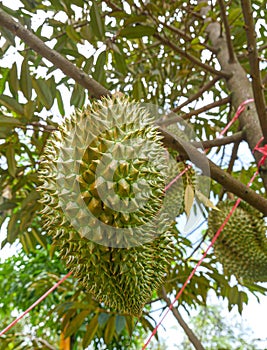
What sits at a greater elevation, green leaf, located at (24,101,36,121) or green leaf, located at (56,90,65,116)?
green leaf, located at (56,90,65,116)

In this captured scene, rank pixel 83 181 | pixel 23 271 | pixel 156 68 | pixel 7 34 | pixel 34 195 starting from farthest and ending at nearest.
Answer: pixel 23 271
pixel 156 68
pixel 34 195
pixel 7 34
pixel 83 181

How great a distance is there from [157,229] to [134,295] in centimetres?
9

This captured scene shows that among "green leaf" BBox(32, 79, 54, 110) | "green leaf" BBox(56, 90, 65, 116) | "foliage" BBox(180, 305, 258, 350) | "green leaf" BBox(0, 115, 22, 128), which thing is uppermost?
"green leaf" BBox(56, 90, 65, 116)

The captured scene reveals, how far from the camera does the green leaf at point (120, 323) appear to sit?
44.6 inches

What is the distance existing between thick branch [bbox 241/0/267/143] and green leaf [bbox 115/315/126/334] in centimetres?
65

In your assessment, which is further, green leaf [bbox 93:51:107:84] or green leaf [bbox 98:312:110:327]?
green leaf [bbox 98:312:110:327]

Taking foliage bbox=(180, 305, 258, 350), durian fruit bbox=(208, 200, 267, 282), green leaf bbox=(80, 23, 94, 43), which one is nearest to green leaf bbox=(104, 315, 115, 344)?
durian fruit bbox=(208, 200, 267, 282)

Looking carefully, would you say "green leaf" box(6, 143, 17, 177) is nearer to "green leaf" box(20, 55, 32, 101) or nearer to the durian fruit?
"green leaf" box(20, 55, 32, 101)

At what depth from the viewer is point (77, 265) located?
0.56 meters

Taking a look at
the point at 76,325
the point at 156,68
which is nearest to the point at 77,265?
the point at 76,325

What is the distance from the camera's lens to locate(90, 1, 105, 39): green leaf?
82 cm

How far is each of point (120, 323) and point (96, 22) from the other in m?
0.78

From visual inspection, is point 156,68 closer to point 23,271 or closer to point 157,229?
point 157,229

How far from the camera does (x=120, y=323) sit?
3.79ft
